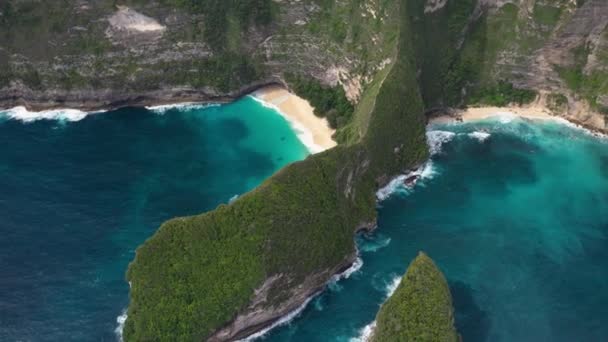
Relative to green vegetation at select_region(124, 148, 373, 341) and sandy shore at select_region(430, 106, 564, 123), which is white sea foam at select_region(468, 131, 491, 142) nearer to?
sandy shore at select_region(430, 106, 564, 123)

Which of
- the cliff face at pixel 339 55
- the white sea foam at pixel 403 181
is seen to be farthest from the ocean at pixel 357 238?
the cliff face at pixel 339 55

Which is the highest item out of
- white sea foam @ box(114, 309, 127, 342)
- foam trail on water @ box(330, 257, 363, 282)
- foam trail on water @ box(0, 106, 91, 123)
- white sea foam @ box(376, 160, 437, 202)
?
white sea foam @ box(376, 160, 437, 202)

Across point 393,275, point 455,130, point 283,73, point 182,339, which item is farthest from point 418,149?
point 182,339

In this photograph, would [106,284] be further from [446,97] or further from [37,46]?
[446,97]

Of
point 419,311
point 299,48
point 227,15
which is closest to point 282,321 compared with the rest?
point 419,311

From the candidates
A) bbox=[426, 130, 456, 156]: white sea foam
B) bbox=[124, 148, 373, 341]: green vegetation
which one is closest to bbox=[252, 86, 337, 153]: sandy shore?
bbox=[426, 130, 456, 156]: white sea foam

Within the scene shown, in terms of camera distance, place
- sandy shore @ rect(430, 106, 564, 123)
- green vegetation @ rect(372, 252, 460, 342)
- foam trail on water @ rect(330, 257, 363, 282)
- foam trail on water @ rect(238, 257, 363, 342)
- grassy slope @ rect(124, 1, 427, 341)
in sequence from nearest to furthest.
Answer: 1. green vegetation @ rect(372, 252, 460, 342)
2. grassy slope @ rect(124, 1, 427, 341)
3. foam trail on water @ rect(238, 257, 363, 342)
4. foam trail on water @ rect(330, 257, 363, 282)
5. sandy shore @ rect(430, 106, 564, 123)
